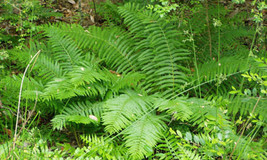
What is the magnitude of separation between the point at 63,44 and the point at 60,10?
7.03 ft

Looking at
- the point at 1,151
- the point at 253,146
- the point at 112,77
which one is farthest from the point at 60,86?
the point at 253,146

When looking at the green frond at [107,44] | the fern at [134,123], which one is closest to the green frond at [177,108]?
the fern at [134,123]

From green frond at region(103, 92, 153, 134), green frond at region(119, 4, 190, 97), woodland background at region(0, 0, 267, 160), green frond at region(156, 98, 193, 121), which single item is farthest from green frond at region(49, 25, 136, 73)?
green frond at region(156, 98, 193, 121)

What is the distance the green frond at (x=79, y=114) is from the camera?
1961 mm

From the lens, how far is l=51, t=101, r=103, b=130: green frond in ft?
6.43

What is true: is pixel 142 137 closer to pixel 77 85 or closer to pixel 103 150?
pixel 103 150

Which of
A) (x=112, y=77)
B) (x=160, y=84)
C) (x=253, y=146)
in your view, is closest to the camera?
(x=253, y=146)

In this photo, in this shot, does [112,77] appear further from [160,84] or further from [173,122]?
[173,122]

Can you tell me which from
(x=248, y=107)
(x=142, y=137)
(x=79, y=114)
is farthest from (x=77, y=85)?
(x=248, y=107)

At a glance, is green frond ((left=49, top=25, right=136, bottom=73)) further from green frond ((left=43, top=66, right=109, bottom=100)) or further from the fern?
the fern

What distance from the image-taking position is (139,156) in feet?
5.49

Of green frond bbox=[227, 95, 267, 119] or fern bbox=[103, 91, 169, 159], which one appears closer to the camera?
fern bbox=[103, 91, 169, 159]

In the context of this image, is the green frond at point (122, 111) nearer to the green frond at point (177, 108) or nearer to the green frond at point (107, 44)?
the green frond at point (177, 108)

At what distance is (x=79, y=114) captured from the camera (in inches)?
84.0
